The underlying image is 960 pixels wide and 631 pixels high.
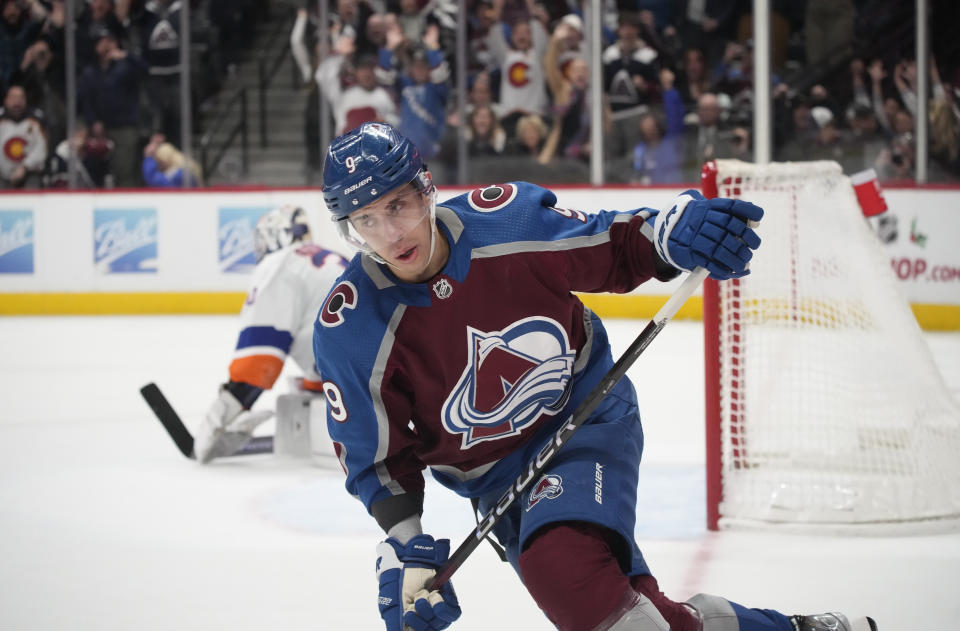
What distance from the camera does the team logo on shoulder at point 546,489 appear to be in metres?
1.80

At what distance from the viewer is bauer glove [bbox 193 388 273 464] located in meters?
3.92

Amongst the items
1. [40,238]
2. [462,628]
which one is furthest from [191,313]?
[462,628]

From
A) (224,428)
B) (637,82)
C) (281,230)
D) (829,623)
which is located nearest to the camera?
(829,623)

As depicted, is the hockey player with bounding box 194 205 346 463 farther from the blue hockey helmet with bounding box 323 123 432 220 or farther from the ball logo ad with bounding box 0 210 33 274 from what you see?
the ball logo ad with bounding box 0 210 33 274

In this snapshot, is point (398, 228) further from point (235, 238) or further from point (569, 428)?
point (235, 238)

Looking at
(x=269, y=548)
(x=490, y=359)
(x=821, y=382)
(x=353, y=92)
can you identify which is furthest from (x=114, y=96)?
(x=490, y=359)

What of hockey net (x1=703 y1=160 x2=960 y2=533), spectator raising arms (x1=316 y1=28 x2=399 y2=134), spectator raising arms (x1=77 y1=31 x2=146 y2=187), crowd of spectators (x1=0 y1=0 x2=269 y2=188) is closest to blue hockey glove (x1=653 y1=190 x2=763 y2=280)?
hockey net (x1=703 y1=160 x2=960 y2=533)

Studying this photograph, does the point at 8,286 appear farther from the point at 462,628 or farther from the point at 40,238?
the point at 462,628

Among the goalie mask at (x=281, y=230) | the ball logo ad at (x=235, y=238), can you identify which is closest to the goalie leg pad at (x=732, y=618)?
the goalie mask at (x=281, y=230)

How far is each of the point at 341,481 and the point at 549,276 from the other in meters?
2.08

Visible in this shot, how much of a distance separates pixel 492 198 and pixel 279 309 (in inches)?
81.2

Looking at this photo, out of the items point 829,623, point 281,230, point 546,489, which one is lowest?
point 829,623

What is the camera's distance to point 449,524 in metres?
3.27

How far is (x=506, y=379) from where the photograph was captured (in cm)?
189
